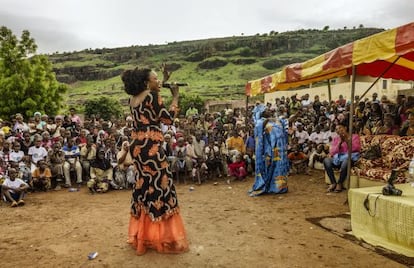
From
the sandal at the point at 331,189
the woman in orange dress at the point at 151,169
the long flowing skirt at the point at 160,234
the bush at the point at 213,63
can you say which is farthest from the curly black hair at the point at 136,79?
the bush at the point at 213,63

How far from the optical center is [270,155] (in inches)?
292

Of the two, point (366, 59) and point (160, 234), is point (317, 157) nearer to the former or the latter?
point (366, 59)

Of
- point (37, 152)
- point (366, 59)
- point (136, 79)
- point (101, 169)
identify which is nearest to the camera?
point (136, 79)

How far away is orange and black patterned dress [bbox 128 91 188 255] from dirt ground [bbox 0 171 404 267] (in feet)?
0.72

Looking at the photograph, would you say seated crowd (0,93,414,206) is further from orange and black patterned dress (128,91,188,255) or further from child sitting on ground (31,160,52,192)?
orange and black patterned dress (128,91,188,255)

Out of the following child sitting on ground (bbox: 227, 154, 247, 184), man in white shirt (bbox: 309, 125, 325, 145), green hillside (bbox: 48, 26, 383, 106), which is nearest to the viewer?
child sitting on ground (bbox: 227, 154, 247, 184)

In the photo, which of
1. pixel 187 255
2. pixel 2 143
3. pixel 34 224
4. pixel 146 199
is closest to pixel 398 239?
pixel 187 255

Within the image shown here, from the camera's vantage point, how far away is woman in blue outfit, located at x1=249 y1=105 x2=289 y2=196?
737 centimetres

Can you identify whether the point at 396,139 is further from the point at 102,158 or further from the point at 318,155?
the point at 102,158

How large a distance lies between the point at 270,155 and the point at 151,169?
12.6 ft

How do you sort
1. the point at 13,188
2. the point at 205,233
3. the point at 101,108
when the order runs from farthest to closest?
the point at 101,108
the point at 13,188
the point at 205,233

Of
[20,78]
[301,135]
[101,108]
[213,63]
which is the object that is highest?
[213,63]

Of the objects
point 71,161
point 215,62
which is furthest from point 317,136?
point 215,62

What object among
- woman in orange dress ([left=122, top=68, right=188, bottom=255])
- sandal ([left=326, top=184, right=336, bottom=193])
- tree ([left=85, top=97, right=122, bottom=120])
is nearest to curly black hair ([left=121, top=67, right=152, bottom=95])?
woman in orange dress ([left=122, top=68, right=188, bottom=255])
